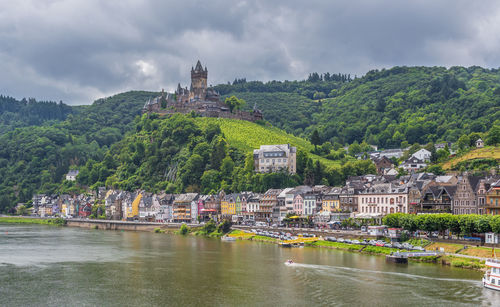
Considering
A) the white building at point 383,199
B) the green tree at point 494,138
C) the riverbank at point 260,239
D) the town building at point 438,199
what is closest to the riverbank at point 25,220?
the riverbank at point 260,239

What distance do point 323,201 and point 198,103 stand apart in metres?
89.4

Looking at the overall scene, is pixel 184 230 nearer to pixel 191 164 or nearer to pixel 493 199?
pixel 191 164

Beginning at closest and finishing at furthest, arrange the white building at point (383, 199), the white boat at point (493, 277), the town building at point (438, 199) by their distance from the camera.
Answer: the white boat at point (493, 277) → the town building at point (438, 199) → the white building at point (383, 199)

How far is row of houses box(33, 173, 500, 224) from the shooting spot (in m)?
79.4

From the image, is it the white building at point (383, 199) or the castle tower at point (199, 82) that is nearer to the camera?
the white building at point (383, 199)

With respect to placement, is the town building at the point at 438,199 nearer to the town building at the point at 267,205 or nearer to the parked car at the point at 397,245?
the parked car at the point at 397,245

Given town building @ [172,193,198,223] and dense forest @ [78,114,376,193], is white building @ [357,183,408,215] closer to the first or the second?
dense forest @ [78,114,376,193]

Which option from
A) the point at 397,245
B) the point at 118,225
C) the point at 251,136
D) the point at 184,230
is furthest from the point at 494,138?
the point at 118,225

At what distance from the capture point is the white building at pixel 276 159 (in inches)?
5172

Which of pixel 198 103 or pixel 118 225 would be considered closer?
pixel 118 225

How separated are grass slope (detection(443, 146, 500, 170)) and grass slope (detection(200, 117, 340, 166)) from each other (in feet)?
108

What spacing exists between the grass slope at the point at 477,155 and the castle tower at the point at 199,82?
300ft

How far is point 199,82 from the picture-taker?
192 meters

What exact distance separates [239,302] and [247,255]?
27.3 meters
